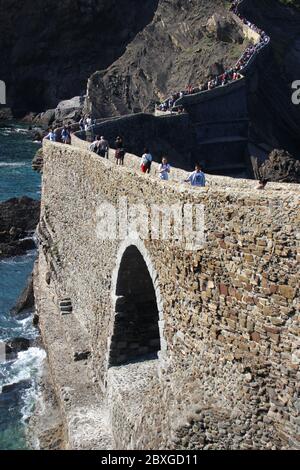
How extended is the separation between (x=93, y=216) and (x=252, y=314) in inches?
374

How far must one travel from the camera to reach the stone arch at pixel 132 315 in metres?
16.9

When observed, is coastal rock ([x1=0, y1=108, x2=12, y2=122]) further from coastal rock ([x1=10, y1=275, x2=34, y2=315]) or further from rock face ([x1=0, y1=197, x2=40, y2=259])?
coastal rock ([x1=10, y1=275, x2=34, y2=315])

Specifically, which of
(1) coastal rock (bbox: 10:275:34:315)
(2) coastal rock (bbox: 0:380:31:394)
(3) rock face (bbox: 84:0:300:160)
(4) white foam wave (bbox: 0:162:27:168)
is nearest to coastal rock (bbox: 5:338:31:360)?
(2) coastal rock (bbox: 0:380:31:394)

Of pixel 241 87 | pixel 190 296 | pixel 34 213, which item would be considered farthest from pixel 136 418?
pixel 241 87

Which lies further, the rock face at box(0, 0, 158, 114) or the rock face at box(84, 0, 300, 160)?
the rock face at box(0, 0, 158, 114)

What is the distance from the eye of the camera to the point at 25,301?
29.2 meters

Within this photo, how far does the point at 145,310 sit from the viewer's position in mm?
17531

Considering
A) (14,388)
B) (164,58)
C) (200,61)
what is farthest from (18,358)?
(164,58)

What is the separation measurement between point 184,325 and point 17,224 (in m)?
29.1

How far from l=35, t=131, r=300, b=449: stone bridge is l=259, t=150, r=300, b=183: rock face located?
16.6 m

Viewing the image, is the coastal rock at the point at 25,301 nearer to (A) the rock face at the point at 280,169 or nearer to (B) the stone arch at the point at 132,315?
(B) the stone arch at the point at 132,315

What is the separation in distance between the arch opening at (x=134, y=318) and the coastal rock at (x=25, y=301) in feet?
40.9

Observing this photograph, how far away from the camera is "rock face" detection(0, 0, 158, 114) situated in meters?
91.9

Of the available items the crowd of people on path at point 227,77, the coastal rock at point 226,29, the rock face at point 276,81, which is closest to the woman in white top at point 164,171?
the crowd of people on path at point 227,77
